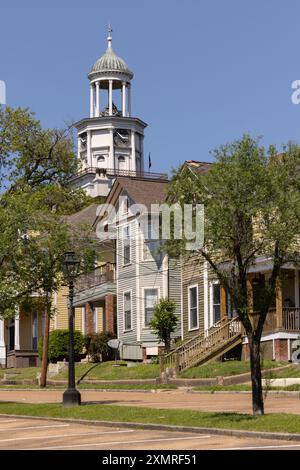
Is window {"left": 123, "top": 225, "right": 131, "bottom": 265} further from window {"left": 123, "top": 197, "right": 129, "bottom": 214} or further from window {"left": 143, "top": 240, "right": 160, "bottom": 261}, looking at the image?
window {"left": 143, "top": 240, "right": 160, "bottom": 261}

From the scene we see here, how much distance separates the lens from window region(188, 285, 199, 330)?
1854 inches

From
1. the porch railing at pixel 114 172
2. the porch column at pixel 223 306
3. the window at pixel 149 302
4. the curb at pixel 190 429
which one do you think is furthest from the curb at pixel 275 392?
the porch railing at pixel 114 172

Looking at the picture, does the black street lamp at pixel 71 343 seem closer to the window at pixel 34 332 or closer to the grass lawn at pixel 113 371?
the grass lawn at pixel 113 371

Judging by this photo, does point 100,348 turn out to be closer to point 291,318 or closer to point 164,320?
point 164,320

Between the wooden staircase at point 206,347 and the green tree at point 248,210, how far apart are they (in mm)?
19009

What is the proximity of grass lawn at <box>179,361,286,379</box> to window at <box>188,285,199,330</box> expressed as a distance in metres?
7.94

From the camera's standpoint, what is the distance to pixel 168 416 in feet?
72.1

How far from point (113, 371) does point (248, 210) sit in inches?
990

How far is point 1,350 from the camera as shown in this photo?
214 ft

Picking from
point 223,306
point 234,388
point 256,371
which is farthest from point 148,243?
point 256,371

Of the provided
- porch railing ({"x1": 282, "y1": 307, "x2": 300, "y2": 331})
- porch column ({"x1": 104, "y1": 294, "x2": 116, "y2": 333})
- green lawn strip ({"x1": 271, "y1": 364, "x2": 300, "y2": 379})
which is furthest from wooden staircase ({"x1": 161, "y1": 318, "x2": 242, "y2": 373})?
porch column ({"x1": 104, "y1": 294, "x2": 116, "y2": 333})

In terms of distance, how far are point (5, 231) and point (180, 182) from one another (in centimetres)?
1041

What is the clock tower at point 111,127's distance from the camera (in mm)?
102062
